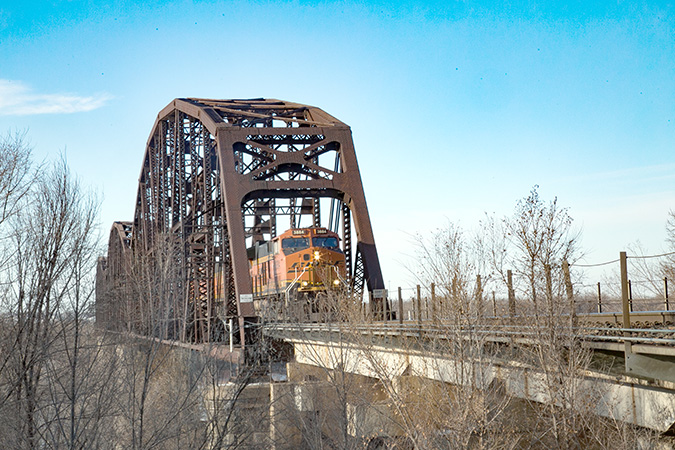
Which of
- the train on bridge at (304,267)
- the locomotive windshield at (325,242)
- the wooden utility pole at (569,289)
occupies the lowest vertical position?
the wooden utility pole at (569,289)

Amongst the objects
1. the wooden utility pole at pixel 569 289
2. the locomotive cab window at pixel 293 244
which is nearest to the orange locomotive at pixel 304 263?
the locomotive cab window at pixel 293 244

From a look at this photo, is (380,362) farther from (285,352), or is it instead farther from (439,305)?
(285,352)

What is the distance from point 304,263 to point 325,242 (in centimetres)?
161

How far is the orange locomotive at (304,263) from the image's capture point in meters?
25.8

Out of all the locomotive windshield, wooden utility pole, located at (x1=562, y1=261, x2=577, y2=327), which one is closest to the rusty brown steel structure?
the locomotive windshield

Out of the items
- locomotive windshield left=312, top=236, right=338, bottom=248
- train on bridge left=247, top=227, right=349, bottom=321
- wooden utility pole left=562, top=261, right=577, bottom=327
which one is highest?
locomotive windshield left=312, top=236, right=338, bottom=248

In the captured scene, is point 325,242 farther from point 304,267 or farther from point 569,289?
point 569,289

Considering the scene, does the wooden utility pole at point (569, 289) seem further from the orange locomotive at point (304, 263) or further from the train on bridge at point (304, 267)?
the orange locomotive at point (304, 263)

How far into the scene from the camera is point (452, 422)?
1403 centimetres

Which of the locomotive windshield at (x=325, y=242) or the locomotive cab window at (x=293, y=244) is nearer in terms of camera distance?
the locomotive cab window at (x=293, y=244)

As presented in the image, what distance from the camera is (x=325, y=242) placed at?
27203 mm

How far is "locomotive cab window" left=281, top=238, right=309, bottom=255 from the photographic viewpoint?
2623cm

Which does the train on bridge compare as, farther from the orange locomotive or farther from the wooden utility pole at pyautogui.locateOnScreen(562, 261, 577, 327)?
the wooden utility pole at pyautogui.locateOnScreen(562, 261, 577, 327)

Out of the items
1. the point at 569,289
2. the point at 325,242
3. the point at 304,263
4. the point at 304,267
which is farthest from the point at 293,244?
the point at 569,289
